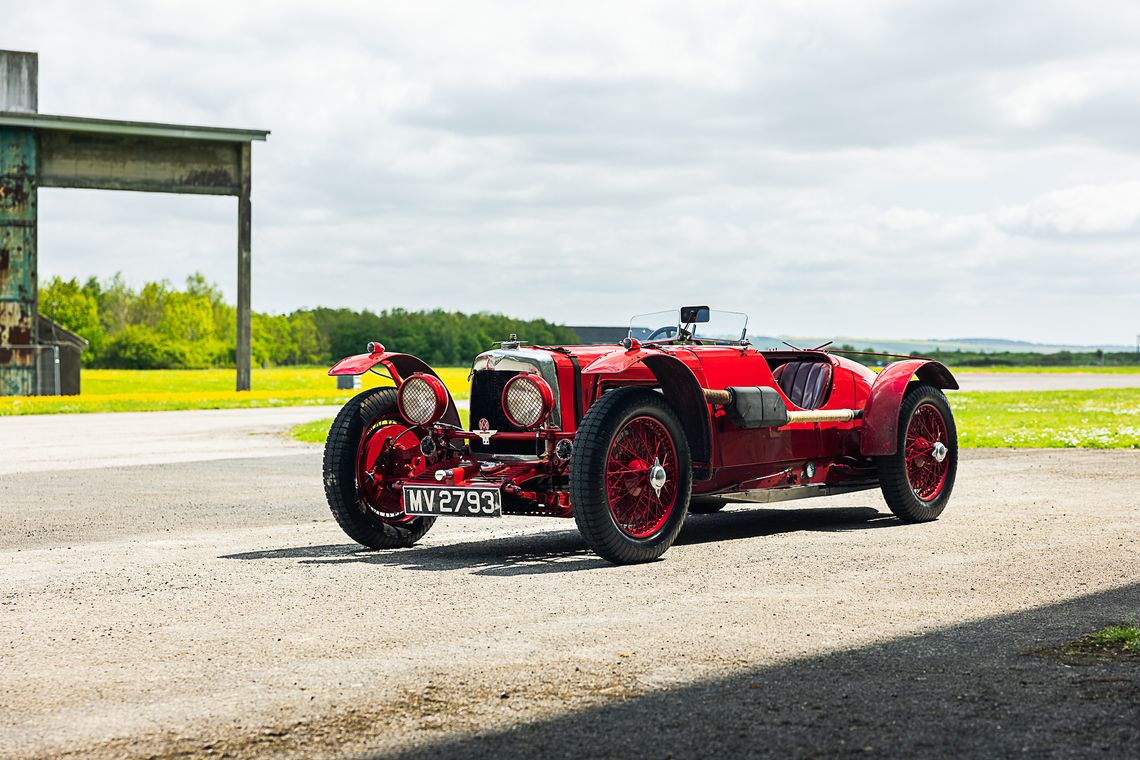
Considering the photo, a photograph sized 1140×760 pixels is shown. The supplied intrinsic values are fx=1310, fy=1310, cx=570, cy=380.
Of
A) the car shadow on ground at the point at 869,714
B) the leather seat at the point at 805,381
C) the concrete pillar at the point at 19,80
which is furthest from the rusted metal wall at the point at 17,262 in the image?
the car shadow on ground at the point at 869,714

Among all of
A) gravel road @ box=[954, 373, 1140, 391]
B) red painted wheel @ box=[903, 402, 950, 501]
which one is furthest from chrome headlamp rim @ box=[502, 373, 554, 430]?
gravel road @ box=[954, 373, 1140, 391]

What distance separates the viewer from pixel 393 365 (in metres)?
9.07

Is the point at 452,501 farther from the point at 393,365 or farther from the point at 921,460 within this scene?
the point at 921,460

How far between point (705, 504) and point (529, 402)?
84.7 inches

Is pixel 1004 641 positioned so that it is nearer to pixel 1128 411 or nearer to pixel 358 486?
pixel 358 486

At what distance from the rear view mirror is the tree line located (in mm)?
25595

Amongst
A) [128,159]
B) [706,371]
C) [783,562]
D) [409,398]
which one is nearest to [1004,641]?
[783,562]

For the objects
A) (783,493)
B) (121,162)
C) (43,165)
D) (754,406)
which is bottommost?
(783,493)

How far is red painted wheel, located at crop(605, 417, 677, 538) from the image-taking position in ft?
26.8

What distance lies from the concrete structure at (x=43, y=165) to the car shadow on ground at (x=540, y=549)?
77.2ft

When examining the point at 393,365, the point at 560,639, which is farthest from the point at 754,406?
the point at 560,639

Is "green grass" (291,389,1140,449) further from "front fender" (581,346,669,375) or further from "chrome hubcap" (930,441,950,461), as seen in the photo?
"front fender" (581,346,669,375)

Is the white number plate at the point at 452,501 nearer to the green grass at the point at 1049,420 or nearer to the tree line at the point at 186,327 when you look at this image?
the green grass at the point at 1049,420

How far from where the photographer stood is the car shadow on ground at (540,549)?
8172 mm
